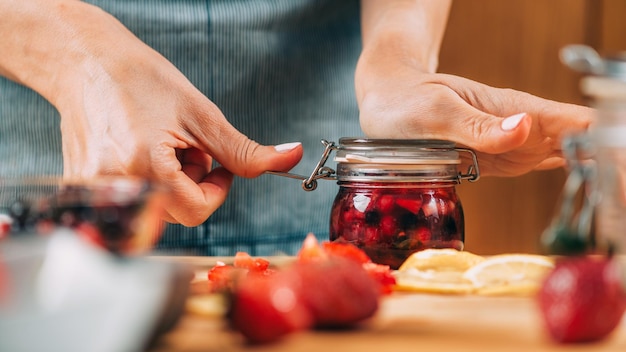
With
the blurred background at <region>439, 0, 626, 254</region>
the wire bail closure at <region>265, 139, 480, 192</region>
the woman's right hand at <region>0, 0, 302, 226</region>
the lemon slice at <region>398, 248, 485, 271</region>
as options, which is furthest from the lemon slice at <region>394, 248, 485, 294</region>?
the blurred background at <region>439, 0, 626, 254</region>

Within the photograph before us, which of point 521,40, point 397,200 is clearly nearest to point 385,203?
point 397,200

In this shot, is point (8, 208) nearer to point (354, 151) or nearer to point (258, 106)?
point (354, 151)

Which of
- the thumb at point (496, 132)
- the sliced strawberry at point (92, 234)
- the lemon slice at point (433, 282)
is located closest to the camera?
the sliced strawberry at point (92, 234)

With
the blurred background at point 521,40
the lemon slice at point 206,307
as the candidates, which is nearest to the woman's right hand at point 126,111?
the lemon slice at point 206,307

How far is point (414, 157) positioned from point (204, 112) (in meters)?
0.29

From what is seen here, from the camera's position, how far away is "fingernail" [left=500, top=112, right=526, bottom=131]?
3.22 feet

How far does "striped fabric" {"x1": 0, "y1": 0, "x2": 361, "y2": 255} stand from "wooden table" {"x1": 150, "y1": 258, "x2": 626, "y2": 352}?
0.65 metres

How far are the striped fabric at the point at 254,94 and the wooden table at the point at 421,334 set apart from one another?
654 millimetres

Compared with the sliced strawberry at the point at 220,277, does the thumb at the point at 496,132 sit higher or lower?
higher

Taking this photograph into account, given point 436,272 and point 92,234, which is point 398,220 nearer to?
point 436,272

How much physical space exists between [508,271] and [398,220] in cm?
13

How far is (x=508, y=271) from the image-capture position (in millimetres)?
810

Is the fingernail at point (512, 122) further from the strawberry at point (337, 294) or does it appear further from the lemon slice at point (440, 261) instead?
the strawberry at point (337, 294)

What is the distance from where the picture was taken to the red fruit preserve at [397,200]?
89 cm
